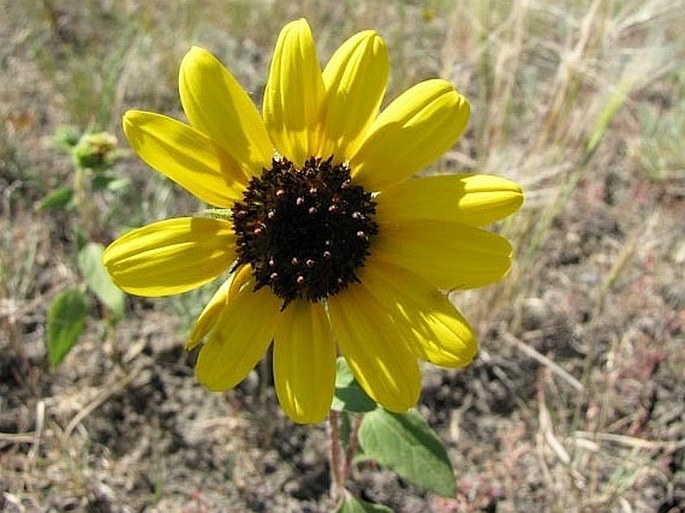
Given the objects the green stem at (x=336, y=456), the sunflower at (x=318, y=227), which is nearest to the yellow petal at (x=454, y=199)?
the sunflower at (x=318, y=227)

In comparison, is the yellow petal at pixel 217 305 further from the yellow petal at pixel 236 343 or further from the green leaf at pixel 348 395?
the green leaf at pixel 348 395

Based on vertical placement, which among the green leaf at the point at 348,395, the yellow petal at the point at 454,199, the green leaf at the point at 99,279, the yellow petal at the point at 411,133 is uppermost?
the yellow petal at the point at 411,133

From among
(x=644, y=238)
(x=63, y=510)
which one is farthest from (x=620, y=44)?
(x=63, y=510)

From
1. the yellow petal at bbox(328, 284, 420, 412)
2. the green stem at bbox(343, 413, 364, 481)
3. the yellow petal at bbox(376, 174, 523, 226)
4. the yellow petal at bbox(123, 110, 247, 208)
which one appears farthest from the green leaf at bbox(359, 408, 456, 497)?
the yellow petal at bbox(123, 110, 247, 208)

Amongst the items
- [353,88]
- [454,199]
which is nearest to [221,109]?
[353,88]

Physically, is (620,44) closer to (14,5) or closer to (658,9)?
(658,9)

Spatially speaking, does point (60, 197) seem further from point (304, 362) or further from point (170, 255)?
point (304, 362)
